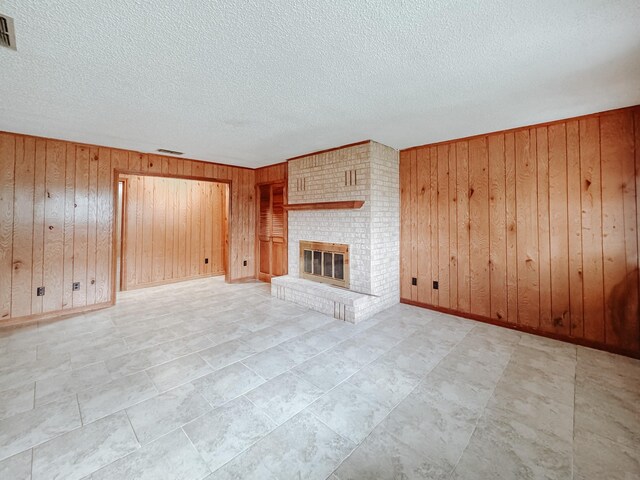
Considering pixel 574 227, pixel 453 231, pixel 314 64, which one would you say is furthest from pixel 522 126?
pixel 314 64

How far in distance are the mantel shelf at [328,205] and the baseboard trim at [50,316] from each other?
3232mm

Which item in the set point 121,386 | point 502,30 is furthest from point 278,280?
point 502,30

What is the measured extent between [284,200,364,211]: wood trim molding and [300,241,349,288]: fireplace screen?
0.57 m

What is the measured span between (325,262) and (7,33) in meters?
3.75

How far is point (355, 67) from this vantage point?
1981 mm

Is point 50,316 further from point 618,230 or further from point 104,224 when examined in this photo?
point 618,230

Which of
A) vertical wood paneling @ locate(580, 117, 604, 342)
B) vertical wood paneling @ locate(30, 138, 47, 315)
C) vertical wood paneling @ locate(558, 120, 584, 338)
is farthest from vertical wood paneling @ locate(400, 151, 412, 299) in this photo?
vertical wood paneling @ locate(30, 138, 47, 315)

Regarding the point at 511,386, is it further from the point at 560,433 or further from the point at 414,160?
the point at 414,160

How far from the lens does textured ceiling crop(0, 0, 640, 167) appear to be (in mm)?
1481

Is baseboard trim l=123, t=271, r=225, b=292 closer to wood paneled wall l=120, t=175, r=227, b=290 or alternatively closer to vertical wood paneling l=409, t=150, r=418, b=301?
wood paneled wall l=120, t=175, r=227, b=290

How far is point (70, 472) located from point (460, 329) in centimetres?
351

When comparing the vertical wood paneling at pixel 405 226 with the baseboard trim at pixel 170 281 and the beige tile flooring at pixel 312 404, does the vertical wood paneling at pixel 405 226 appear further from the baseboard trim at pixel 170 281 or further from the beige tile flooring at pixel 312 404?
the baseboard trim at pixel 170 281

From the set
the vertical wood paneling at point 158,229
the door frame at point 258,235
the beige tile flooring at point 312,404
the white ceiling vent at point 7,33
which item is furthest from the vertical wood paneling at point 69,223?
the door frame at point 258,235

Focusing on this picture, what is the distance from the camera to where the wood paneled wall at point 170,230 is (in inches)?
211
